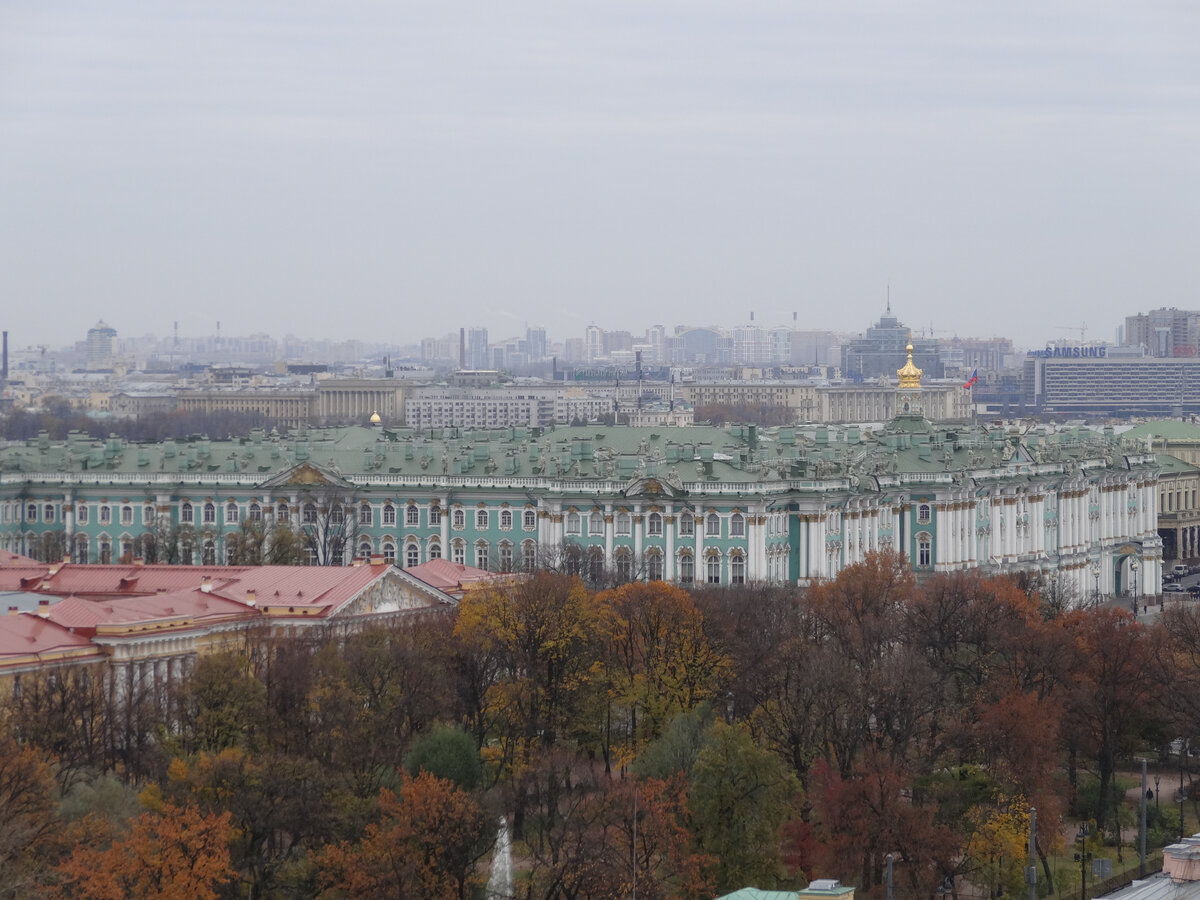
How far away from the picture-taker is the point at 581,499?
109 metres

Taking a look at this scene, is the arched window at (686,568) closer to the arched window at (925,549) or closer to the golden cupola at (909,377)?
the arched window at (925,549)

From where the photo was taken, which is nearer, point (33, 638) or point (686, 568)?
point (33, 638)

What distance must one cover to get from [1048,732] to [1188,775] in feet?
25.1

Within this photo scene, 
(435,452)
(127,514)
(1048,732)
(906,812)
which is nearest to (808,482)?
(435,452)

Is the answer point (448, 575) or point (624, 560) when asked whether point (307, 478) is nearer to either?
point (624, 560)

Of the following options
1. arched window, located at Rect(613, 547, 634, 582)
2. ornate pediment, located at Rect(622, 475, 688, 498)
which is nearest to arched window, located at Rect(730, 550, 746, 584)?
ornate pediment, located at Rect(622, 475, 688, 498)

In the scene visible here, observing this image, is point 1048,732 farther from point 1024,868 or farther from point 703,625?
point 703,625

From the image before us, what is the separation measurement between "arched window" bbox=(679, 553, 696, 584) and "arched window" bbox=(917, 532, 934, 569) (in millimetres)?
12669

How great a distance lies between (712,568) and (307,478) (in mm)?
17679

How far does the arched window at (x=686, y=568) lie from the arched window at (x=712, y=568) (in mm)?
433

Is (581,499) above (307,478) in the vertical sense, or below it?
below

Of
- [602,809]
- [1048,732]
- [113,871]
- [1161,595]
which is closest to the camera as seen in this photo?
[113,871]

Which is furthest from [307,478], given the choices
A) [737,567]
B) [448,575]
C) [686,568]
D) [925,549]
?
[925,549]

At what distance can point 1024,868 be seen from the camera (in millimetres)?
65500
